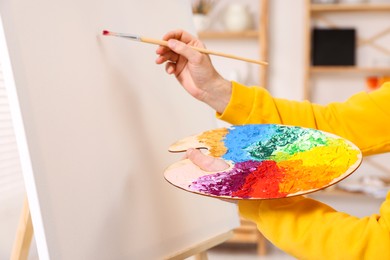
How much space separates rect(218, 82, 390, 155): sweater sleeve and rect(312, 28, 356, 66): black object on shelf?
2306 millimetres

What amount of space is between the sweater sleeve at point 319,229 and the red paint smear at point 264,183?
0.18 feet

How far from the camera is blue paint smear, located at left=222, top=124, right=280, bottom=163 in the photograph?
107cm

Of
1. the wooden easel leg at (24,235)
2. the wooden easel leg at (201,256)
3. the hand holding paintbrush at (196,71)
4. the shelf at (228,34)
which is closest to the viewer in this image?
the wooden easel leg at (24,235)

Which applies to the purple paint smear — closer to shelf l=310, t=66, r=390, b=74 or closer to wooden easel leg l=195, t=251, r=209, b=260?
wooden easel leg l=195, t=251, r=209, b=260

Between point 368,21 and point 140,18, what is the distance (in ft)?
8.84

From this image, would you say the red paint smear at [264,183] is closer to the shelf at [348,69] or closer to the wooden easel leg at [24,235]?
the wooden easel leg at [24,235]

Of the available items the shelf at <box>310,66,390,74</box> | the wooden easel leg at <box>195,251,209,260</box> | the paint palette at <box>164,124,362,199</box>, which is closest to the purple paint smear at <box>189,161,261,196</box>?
the paint palette at <box>164,124,362,199</box>

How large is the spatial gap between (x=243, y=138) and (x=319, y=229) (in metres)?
0.27

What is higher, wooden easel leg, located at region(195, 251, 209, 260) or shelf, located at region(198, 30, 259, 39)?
shelf, located at region(198, 30, 259, 39)

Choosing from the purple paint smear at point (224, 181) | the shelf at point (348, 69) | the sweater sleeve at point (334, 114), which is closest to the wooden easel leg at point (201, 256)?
the sweater sleeve at point (334, 114)

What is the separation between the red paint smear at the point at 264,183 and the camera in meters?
0.91

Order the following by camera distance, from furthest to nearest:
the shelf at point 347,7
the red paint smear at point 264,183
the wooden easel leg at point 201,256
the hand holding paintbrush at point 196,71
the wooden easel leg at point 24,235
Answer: the shelf at point 347,7 < the wooden easel leg at point 201,256 < the hand holding paintbrush at point 196,71 < the wooden easel leg at point 24,235 < the red paint smear at point 264,183

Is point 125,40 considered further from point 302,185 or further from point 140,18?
point 302,185

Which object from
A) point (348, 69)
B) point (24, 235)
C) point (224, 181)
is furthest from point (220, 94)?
point (348, 69)
